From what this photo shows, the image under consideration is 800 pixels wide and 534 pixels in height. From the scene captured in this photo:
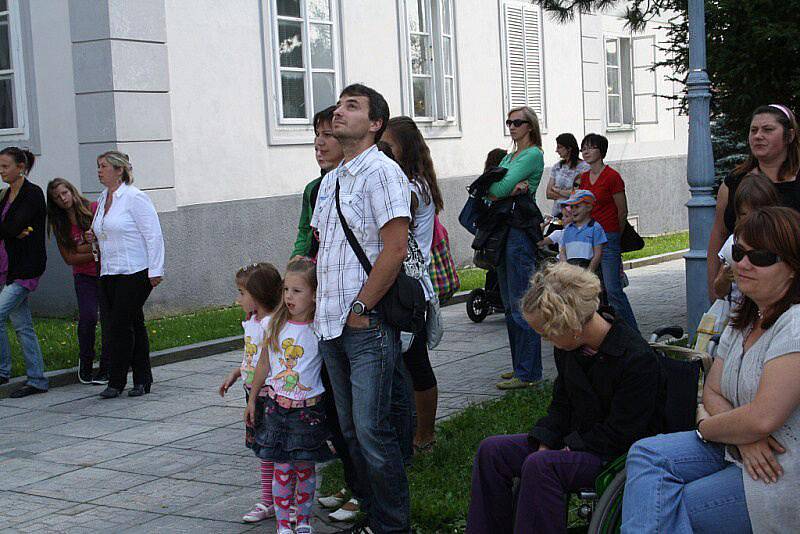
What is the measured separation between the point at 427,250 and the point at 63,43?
8.16 metres

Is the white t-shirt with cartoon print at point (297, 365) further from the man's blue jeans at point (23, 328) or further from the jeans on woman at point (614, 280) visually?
the jeans on woman at point (614, 280)

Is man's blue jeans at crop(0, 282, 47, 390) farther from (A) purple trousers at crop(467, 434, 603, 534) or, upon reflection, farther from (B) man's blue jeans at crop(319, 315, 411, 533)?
(A) purple trousers at crop(467, 434, 603, 534)

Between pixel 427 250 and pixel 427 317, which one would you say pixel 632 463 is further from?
pixel 427 250

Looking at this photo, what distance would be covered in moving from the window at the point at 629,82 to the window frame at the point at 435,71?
555 cm

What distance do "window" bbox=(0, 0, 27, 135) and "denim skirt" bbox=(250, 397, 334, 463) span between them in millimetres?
9441

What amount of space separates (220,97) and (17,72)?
2.41 meters

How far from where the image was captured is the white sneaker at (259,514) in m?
5.64

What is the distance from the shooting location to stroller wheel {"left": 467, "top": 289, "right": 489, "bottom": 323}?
12305 mm

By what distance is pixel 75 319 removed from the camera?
12820 mm

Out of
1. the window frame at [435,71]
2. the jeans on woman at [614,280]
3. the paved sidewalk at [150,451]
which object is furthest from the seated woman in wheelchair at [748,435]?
the window frame at [435,71]

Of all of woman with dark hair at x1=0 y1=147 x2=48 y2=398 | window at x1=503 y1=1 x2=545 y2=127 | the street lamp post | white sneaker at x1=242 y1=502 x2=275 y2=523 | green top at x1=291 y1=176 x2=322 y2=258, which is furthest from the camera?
window at x1=503 y1=1 x2=545 y2=127

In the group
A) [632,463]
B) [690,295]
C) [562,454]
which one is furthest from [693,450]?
[690,295]

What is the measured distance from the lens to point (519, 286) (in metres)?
8.04

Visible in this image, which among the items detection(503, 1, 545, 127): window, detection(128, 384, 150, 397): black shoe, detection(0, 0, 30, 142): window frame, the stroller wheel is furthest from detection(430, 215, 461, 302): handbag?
detection(503, 1, 545, 127): window
